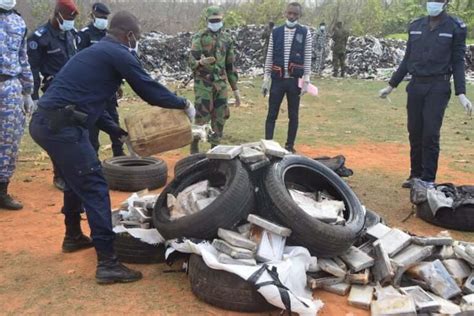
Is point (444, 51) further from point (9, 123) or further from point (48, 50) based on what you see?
point (9, 123)

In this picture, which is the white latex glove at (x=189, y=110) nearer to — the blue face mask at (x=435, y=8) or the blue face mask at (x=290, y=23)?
the blue face mask at (x=435, y=8)

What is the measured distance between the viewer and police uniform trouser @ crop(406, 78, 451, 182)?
6.28m

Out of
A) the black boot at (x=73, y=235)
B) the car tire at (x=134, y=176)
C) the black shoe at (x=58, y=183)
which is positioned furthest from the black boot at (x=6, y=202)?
the black boot at (x=73, y=235)

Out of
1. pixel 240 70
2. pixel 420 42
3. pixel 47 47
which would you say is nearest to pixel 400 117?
pixel 420 42

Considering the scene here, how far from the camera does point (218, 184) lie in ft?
15.7

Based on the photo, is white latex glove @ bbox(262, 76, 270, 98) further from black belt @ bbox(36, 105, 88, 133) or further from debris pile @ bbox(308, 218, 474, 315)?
black belt @ bbox(36, 105, 88, 133)

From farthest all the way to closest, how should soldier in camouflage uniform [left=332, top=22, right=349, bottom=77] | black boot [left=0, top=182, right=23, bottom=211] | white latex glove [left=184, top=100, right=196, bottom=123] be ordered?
soldier in camouflage uniform [left=332, top=22, right=349, bottom=77] < black boot [left=0, top=182, right=23, bottom=211] < white latex glove [left=184, top=100, right=196, bottom=123]

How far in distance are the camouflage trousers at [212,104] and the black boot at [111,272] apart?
12.8ft

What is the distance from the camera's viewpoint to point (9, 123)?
5809 mm

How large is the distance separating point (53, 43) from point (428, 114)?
4.34 metres

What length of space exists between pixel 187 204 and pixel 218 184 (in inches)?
17.0

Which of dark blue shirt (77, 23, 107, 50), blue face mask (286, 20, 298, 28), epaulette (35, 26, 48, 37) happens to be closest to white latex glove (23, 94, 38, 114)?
epaulette (35, 26, 48, 37)

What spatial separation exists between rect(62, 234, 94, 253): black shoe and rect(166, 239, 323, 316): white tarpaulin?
1.06 m

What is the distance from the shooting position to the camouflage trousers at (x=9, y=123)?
5.72 metres
